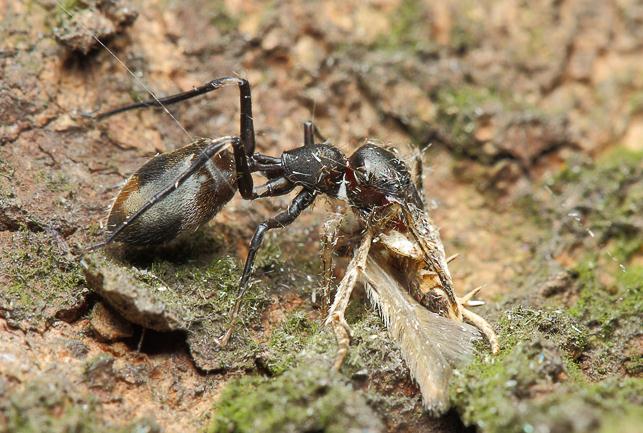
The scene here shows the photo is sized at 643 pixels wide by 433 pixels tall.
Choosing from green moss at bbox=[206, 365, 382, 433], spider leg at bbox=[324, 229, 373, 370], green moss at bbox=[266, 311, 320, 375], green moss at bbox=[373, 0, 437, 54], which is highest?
green moss at bbox=[373, 0, 437, 54]

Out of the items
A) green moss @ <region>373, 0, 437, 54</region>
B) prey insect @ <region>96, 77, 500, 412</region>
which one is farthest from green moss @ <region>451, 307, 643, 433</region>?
green moss @ <region>373, 0, 437, 54</region>

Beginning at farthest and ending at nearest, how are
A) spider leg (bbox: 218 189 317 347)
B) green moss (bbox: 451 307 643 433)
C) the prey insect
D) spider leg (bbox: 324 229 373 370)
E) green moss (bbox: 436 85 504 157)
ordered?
1. green moss (bbox: 436 85 504 157)
2. the prey insect
3. spider leg (bbox: 218 189 317 347)
4. spider leg (bbox: 324 229 373 370)
5. green moss (bbox: 451 307 643 433)

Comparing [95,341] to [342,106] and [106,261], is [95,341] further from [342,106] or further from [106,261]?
[342,106]

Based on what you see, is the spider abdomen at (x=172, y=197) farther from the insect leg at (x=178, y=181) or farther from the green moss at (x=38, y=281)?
the green moss at (x=38, y=281)

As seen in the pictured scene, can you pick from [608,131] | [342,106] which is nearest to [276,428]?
[342,106]

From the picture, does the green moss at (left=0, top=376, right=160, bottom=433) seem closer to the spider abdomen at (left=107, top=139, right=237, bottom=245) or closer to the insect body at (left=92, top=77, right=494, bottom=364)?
the insect body at (left=92, top=77, right=494, bottom=364)

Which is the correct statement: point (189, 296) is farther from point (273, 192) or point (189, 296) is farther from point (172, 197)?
point (273, 192)

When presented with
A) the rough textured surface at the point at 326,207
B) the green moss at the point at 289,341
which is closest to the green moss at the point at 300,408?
the rough textured surface at the point at 326,207
